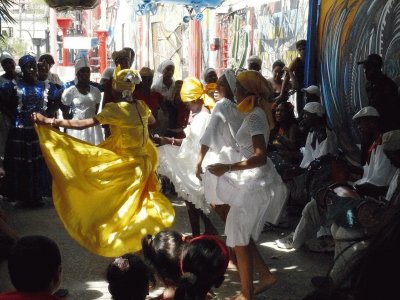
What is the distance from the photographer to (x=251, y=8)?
42.9ft

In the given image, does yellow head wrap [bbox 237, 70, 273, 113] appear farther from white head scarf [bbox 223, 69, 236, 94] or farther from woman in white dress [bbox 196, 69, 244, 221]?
white head scarf [bbox 223, 69, 236, 94]

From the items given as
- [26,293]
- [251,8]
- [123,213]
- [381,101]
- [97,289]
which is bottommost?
[97,289]

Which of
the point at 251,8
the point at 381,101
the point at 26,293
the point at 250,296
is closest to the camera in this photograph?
the point at 26,293

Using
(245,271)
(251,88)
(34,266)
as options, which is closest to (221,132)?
(251,88)

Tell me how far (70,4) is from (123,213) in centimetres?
203

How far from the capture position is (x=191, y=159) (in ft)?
19.9

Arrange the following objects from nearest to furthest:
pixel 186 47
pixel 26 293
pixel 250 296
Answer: pixel 26 293 → pixel 250 296 → pixel 186 47

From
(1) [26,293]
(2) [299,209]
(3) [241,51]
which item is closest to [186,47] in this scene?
(3) [241,51]

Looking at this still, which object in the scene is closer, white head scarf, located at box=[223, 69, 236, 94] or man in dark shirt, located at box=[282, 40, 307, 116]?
white head scarf, located at box=[223, 69, 236, 94]

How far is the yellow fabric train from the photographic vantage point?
18.4 feet

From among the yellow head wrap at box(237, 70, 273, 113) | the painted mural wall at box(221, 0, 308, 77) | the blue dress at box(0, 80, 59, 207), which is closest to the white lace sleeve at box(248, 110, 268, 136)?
the yellow head wrap at box(237, 70, 273, 113)

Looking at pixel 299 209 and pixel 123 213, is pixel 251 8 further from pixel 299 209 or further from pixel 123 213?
pixel 123 213

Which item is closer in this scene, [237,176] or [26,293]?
[26,293]

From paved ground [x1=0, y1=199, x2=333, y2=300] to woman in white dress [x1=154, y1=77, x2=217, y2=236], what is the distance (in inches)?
29.4
